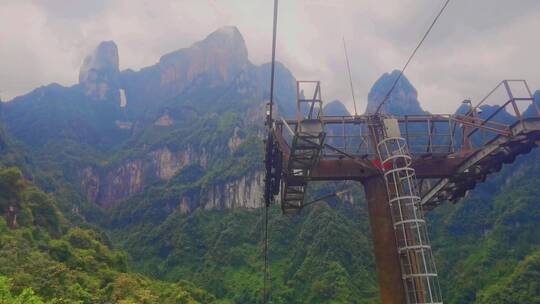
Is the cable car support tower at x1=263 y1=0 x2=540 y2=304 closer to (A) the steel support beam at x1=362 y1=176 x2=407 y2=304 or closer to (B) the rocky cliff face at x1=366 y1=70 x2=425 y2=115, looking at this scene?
(A) the steel support beam at x1=362 y1=176 x2=407 y2=304

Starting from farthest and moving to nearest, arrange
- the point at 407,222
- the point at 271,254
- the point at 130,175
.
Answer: the point at 130,175, the point at 271,254, the point at 407,222

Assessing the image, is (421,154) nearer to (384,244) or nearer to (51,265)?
(384,244)

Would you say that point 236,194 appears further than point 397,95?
No

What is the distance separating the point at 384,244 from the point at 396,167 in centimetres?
173

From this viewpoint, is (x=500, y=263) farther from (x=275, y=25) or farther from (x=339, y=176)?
(x=275, y=25)

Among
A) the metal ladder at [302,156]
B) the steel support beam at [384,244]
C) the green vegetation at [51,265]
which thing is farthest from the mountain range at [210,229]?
the steel support beam at [384,244]

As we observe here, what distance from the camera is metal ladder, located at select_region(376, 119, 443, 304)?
30.1 ft

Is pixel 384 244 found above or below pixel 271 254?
below

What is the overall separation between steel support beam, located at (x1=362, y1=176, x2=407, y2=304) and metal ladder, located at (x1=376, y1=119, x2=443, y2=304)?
0.46 ft

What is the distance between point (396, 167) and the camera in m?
10.1

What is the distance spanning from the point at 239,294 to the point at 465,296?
37.4 metres

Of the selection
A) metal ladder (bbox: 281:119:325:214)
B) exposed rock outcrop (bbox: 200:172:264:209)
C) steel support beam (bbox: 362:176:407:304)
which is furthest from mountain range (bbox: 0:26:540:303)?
steel support beam (bbox: 362:176:407:304)

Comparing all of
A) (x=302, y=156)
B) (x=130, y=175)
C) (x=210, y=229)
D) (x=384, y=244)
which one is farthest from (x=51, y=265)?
(x=130, y=175)

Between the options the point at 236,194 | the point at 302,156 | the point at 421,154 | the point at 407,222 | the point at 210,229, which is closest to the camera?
the point at 407,222
